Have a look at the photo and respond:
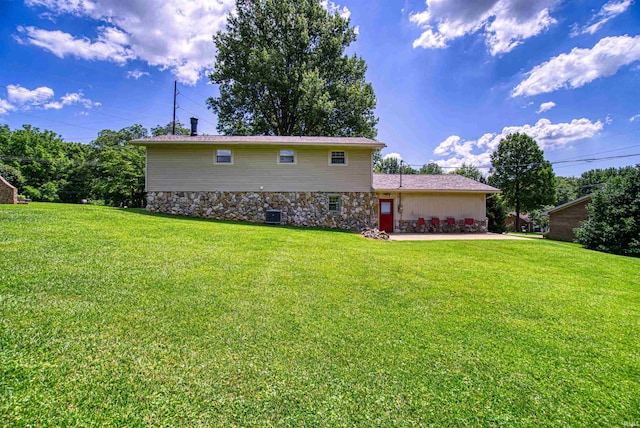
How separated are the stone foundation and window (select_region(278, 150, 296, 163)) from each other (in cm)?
710

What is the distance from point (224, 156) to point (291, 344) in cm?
1241

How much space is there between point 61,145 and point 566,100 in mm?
57578

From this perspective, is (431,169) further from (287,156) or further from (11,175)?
(11,175)

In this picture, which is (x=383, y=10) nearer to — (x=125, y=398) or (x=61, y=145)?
(x=125, y=398)

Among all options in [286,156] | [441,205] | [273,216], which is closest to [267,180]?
[286,156]

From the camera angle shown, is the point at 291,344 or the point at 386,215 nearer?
the point at 291,344

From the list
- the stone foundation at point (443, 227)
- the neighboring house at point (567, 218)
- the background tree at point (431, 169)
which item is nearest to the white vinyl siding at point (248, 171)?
the stone foundation at point (443, 227)

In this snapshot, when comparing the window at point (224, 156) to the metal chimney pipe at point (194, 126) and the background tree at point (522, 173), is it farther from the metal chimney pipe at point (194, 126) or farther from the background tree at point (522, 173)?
the background tree at point (522, 173)

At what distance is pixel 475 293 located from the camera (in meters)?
4.82

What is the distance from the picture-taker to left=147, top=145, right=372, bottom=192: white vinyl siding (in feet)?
44.0

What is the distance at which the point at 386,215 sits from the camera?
1517cm

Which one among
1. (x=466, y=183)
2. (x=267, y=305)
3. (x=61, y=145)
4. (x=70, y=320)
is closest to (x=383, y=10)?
(x=466, y=183)

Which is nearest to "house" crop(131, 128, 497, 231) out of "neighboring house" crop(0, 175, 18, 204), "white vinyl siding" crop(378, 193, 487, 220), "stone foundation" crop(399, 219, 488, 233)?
"white vinyl siding" crop(378, 193, 487, 220)

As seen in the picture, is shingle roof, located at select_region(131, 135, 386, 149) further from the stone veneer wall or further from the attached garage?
the attached garage
